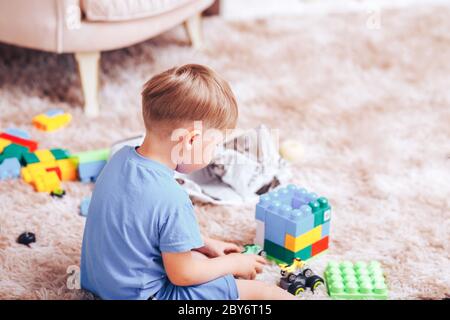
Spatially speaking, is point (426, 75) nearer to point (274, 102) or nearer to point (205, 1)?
point (274, 102)

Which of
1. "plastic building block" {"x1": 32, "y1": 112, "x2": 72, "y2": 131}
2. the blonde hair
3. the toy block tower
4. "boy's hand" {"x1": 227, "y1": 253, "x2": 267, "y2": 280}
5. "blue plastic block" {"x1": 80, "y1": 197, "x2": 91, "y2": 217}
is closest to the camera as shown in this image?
the blonde hair

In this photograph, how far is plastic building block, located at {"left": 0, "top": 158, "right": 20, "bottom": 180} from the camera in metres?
1.59

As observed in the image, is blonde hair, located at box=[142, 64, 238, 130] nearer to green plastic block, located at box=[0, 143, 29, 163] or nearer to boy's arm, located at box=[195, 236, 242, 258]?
boy's arm, located at box=[195, 236, 242, 258]

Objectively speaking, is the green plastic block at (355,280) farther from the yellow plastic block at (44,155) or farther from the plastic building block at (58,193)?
the yellow plastic block at (44,155)

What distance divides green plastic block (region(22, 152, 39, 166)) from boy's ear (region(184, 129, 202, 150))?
0.68 metres

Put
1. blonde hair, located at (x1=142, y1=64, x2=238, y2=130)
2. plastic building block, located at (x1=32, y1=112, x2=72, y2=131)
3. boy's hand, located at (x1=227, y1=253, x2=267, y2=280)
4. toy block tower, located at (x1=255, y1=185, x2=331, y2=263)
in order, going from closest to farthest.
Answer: blonde hair, located at (x1=142, y1=64, x2=238, y2=130)
boy's hand, located at (x1=227, y1=253, x2=267, y2=280)
toy block tower, located at (x1=255, y1=185, x2=331, y2=263)
plastic building block, located at (x1=32, y1=112, x2=72, y2=131)

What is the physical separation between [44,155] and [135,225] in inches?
26.5

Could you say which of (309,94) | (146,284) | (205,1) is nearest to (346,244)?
(146,284)

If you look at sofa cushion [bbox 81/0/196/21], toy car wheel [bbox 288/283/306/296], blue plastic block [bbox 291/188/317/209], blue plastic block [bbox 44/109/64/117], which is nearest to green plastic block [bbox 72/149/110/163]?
blue plastic block [bbox 44/109/64/117]

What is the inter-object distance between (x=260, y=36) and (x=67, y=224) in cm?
129

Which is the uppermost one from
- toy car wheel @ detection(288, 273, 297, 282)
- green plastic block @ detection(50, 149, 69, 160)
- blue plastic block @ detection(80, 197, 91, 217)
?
green plastic block @ detection(50, 149, 69, 160)

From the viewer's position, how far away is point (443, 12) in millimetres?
2682

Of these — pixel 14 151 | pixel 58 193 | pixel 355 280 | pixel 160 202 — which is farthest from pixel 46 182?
pixel 355 280

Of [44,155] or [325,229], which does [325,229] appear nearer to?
[325,229]
